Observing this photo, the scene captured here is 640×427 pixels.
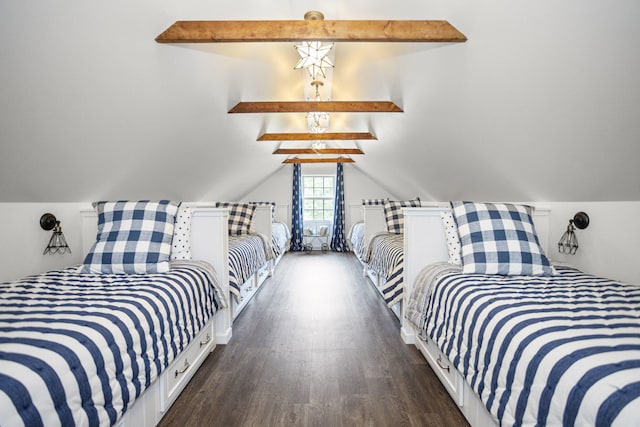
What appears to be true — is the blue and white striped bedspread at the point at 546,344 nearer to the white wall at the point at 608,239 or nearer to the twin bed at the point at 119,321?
the white wall at the point at 608,239

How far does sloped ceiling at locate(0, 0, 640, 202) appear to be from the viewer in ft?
4.42

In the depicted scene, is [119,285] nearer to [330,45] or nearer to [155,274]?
[155,274]

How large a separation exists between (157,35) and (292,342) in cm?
205

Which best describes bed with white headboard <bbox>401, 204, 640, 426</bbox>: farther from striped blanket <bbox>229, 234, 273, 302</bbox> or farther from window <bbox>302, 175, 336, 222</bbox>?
window <bbox>302, 175, 336, 222</bbox>

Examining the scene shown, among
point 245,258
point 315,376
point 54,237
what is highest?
point 54,237

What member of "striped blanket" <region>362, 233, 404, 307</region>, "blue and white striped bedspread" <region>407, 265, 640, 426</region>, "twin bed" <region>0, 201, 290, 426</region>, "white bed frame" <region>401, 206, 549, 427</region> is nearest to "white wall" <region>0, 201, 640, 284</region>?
"white bed frame" <region>401, 206, 549, 427</region>

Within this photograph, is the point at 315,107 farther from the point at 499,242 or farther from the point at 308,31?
the point at 499,242

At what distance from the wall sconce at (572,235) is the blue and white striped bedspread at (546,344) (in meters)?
0.72

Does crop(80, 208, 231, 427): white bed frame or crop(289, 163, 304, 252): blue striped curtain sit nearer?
crop(80, 208, 231, 427): white bed frame

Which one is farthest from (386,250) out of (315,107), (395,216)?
(315,107)

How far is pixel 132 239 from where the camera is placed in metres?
1.82

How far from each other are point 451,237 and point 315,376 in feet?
3.94

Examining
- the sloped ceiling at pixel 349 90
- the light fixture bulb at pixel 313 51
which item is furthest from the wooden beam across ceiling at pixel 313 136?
the light fixture bulb at pixel 313 51

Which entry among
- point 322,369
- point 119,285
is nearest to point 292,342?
point 322,369
